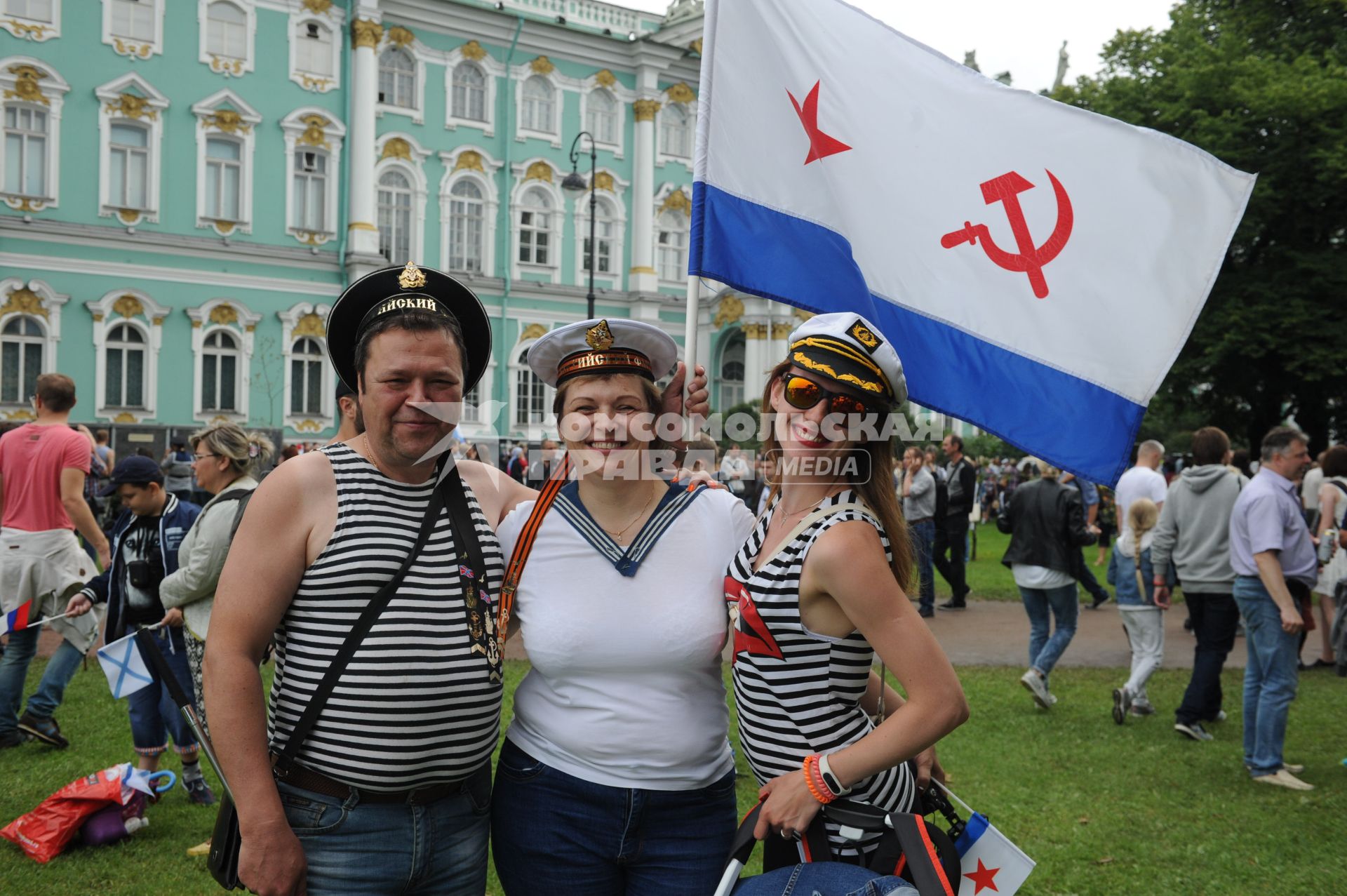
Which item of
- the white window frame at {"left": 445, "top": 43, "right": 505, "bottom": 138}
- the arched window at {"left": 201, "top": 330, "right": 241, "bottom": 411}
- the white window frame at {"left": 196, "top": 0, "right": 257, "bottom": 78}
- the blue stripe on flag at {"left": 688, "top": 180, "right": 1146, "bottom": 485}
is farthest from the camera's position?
the white window frame at {"left": 445, "top": 43, "right": 505, "bottom": 138}

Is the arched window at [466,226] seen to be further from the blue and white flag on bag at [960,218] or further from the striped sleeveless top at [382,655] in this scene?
the striped sleeveless top at [382,655]

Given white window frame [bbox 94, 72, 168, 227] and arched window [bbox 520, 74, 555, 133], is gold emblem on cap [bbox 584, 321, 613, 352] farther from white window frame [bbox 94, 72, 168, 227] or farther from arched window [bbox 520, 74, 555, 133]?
arched window [bbox 520, 74, 555, 133]

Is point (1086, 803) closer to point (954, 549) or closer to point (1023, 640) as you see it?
point (1023, 640)

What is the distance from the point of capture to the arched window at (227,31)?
99.7 ft

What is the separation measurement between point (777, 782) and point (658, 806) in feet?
1.29

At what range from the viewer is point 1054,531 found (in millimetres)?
8539

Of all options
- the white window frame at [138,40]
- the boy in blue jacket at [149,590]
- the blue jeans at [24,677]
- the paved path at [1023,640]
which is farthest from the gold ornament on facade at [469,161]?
the boy in blue jacket at [149,590]

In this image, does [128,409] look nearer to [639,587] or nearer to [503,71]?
[503,71]

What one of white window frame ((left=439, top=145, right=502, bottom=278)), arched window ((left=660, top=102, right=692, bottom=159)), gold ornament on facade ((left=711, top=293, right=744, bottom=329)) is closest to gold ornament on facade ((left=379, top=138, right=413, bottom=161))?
white window frame ((left=439, top=145, right=502, bottom=278))

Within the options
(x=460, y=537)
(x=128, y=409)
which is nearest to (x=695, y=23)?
(x=128, y=409)

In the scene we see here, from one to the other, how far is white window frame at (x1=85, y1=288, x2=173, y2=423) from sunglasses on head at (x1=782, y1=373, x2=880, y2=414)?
3045 cm

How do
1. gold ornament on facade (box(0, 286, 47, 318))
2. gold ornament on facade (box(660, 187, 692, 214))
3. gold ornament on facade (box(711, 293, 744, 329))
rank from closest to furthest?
gold ornament on facade (box(0, 286, 47, 318)), gold ornament on facade (box(711, 293, 744, 329)), gold ornament on facade (box(660, 187, 692, 214))

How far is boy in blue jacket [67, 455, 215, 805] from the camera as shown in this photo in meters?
5.71

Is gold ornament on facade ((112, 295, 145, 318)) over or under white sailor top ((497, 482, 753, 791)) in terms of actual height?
over
